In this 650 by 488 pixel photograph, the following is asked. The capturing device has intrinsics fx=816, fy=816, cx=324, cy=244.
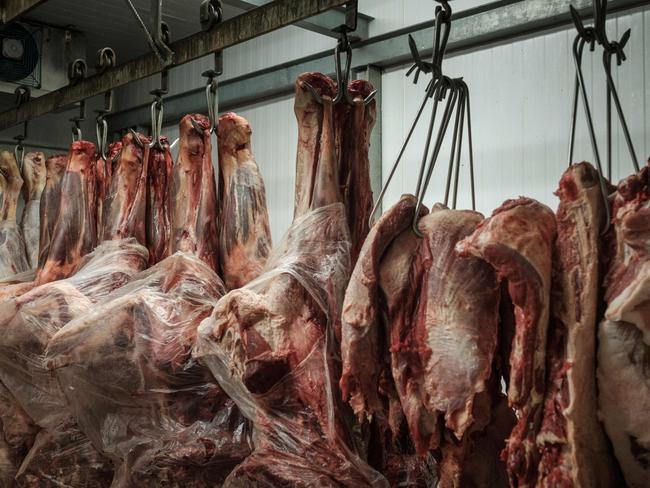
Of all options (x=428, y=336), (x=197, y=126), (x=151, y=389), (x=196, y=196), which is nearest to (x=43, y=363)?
(x=151, y=389)

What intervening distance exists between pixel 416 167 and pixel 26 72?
8.06 ft

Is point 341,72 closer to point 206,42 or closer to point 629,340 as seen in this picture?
point 206,42

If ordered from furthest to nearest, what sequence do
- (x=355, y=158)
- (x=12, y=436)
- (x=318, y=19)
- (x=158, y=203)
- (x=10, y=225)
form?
(x=10, y=225) < (x=318, y=19) < (x=158, y=203) < (x=12, y=436) < (x=355, y=158)

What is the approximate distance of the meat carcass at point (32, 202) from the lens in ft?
13.9

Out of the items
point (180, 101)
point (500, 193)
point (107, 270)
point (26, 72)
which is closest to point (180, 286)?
point (107, 270)

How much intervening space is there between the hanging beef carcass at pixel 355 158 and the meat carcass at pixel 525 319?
0.87 m

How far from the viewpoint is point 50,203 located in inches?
143

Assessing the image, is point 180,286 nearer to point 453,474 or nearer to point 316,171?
point 316,171

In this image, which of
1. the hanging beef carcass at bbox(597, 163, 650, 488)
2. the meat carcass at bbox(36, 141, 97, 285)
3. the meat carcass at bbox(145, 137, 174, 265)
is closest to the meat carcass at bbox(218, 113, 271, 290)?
the meat carcass at bbox(145, 137, 174, 265)

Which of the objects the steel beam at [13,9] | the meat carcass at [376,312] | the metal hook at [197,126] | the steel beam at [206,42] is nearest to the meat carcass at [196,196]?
the metal hook at [197,126]

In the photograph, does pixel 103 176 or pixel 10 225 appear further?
pixel 10 225

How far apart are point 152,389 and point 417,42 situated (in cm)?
183

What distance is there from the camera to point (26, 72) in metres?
4.86

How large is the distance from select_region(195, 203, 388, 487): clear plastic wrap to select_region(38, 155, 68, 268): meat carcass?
1510mm
